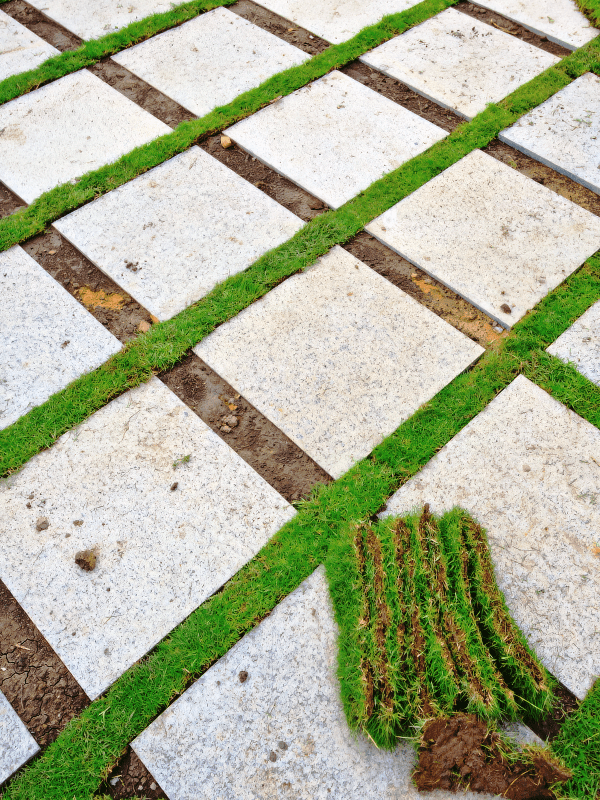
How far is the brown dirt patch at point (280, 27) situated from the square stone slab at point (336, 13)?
0.05m

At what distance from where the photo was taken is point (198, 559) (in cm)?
207

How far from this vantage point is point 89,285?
9.24 feet

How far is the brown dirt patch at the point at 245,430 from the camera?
7.41ft

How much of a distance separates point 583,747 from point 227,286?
90.2 inches

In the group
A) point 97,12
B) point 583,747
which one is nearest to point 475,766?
point 583,747

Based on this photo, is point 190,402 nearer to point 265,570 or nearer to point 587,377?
point 265,570

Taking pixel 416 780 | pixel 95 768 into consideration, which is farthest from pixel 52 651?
pixel 416 780

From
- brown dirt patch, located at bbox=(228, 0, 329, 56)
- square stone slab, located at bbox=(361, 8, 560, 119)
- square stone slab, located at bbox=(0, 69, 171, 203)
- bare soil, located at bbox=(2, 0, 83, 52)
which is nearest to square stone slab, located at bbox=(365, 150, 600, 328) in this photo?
square stone slab, located at bbox=(361, 8, 560, 119)

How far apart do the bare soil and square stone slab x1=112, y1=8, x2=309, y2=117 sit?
466 millimetres

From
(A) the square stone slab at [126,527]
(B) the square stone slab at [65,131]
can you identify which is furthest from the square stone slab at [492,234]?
(B) the square stone slab at [65,131]

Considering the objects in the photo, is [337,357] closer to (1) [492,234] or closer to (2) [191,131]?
(1) [492,234]

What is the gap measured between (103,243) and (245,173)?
0.93 m

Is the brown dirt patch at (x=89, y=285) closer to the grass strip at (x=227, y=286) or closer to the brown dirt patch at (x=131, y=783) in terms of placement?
the grass strip at (x=227, y=286)

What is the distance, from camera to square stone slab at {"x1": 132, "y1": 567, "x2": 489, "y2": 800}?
5.51 ft
